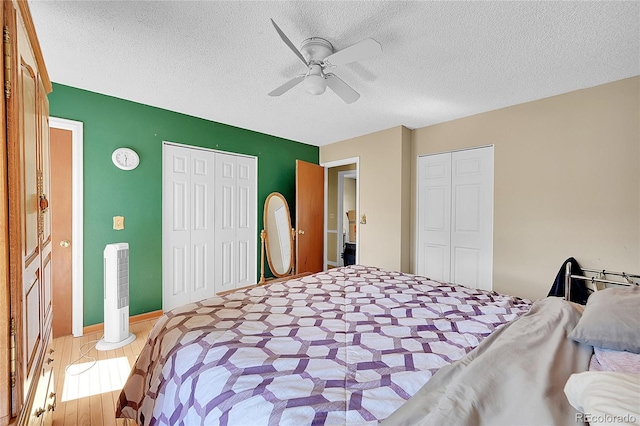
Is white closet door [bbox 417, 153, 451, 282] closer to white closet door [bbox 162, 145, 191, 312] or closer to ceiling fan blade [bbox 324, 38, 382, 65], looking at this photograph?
ceiling fan blade [bbox 324, 38, 382, 65]

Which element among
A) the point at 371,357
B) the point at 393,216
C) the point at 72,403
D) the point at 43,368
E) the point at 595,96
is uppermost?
the point at 595,96

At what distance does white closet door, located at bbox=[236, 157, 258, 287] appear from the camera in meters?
3.85

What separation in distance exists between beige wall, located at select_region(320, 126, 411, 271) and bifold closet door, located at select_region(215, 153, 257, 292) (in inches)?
61.1

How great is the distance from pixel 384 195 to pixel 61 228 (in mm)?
3522

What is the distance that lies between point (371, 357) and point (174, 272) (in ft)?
9.46

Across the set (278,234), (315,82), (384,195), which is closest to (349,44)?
(315,82)

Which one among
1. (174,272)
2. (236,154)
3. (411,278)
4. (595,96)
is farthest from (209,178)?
(595,96)

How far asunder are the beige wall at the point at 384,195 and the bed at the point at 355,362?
1.95 metres

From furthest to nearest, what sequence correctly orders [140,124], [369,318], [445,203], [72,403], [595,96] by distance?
1. [445,203]
2. [140,124]
3. [595,96]
4. [72,403]
5. [369,318]

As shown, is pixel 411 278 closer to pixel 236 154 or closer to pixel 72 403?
pixel 72 403

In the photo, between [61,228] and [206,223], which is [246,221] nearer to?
[206,223]

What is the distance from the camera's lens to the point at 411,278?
228 cm

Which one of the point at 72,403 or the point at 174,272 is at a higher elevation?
the point at 174,272

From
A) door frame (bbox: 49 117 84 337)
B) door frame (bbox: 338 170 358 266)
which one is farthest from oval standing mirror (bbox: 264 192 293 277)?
door frame (bbox: 49 117 84 337)
